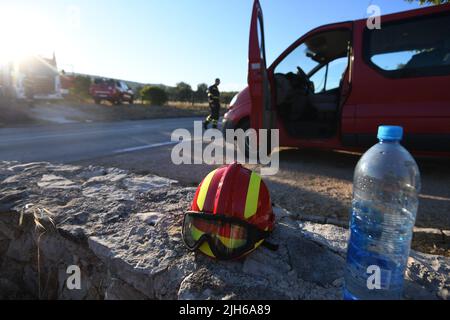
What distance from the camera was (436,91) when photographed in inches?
144

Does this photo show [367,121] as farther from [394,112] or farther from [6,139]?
[6,139]

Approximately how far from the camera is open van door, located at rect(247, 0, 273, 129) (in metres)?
4.09

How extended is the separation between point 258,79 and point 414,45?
2.09 metres

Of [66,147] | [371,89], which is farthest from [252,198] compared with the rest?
[66,147]

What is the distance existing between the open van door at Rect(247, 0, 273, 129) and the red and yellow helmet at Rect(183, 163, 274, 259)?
8.80 ft

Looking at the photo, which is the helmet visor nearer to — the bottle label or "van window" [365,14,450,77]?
the bottle label

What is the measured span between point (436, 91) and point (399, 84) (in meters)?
0.42

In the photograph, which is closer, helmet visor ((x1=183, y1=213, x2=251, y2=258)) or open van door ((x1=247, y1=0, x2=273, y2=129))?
helmet visor ((x1=183, y1=213, x2=251, y2=258))

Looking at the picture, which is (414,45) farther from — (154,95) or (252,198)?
(154,95)

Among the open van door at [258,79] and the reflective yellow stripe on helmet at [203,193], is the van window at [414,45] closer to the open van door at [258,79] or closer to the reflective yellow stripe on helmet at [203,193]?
the open van door at [258,79]

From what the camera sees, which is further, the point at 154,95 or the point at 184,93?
the point at 184,93

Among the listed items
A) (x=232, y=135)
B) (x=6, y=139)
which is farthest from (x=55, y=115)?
(x=232, y=135)

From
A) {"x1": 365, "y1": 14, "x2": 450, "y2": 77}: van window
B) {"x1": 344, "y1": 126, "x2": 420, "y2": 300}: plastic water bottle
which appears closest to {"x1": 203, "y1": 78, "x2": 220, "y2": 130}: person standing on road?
{"x1": 365, "y1": 14, "x2": 450, "y2": 77}: van window

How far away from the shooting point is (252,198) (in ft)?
5.90
